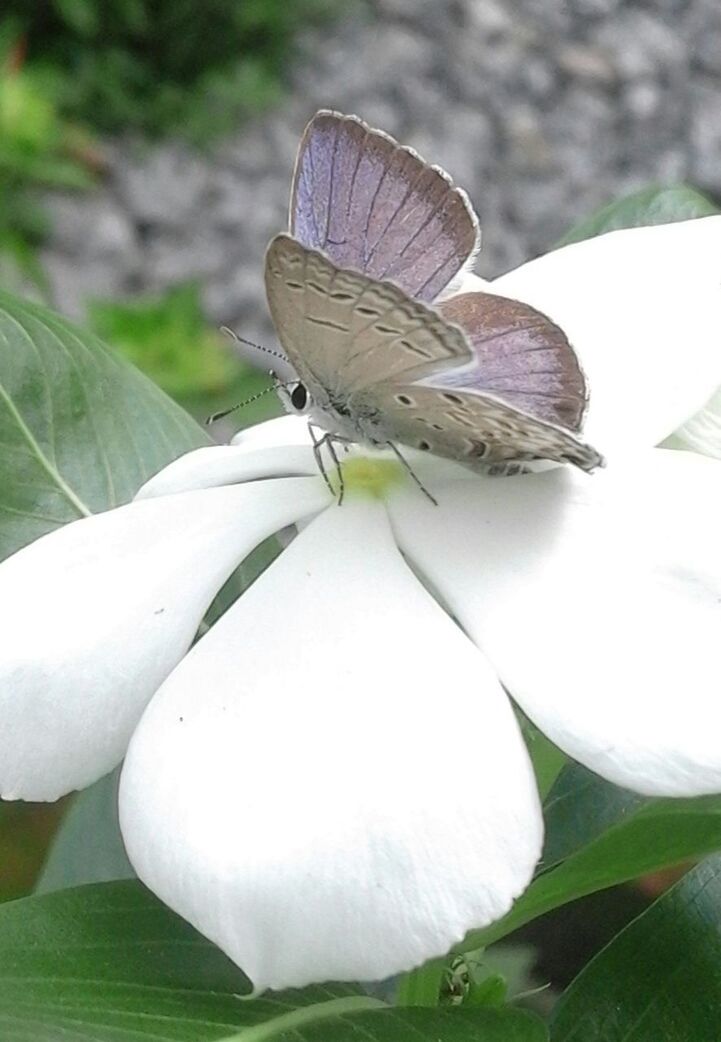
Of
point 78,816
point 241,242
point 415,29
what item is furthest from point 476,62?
point 78,816

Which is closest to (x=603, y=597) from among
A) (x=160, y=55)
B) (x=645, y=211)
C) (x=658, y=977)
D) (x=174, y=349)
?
(x=658, y=977)

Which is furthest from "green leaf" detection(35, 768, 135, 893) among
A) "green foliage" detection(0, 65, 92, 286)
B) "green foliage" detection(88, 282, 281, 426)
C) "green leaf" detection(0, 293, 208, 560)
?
"green foliage" detection(0, 65, 92, 286)

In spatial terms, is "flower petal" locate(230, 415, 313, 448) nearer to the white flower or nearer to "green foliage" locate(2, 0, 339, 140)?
the white flower

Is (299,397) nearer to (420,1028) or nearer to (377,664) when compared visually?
(377,664)

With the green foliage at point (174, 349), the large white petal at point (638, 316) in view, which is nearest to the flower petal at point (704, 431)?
the large white petal at point (638, 316)

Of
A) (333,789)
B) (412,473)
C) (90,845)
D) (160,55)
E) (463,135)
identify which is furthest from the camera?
(463,135)

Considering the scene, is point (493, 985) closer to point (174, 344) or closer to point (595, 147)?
point (174, 344)
